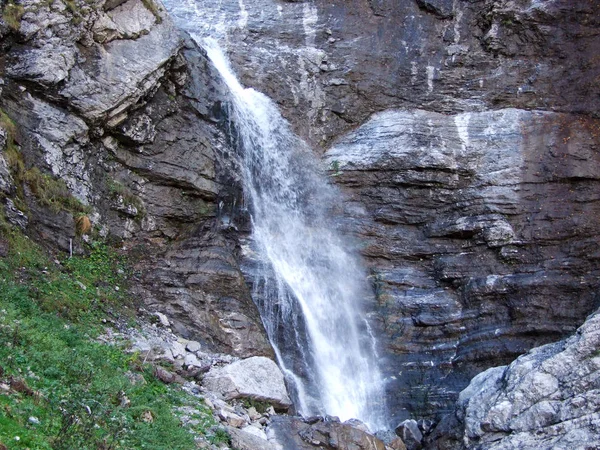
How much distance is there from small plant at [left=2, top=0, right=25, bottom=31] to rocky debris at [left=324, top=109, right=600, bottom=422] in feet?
27.8

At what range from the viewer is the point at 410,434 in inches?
513

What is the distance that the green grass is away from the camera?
22.9 ft

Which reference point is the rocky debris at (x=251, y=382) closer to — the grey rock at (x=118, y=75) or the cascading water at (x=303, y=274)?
the cascading water at (x=303, y=274)

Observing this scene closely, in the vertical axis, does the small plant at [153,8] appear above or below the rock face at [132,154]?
above

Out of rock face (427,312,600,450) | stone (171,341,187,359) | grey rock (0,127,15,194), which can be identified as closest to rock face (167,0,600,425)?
rock face (427,312,600,450)

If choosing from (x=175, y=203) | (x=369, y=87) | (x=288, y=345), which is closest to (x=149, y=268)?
(x=175, y=203)

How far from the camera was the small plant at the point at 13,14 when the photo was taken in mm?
13117

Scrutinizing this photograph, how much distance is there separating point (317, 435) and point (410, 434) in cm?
321

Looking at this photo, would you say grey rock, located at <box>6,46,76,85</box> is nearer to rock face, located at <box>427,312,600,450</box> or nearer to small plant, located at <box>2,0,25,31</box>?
small plant, located at <box>2,0,25,31</box>

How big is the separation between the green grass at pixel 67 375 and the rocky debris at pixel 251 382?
1143 millimetres

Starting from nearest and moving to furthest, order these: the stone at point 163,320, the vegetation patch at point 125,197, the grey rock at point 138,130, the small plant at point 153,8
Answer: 1. the stone at point 163,320
2. the vegetation patch at point 125,197
3. the grey rock at point 138,130
4. the small plant at point 153,8

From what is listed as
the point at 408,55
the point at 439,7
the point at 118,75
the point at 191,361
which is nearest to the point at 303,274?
the point at 191,361

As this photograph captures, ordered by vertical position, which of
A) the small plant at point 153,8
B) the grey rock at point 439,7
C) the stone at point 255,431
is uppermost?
the small plant at point 153,8

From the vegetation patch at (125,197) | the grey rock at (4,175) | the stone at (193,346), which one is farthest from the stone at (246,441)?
the vegetation patch at (125,197)
